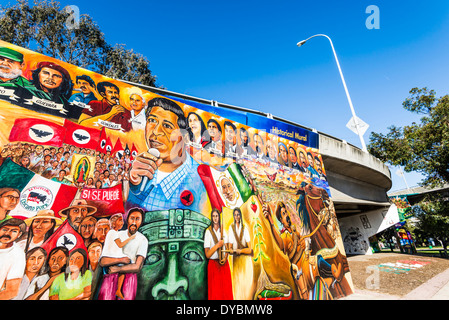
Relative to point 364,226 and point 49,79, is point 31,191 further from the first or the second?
point 364,226

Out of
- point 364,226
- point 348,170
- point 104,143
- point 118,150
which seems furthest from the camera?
point 364,226

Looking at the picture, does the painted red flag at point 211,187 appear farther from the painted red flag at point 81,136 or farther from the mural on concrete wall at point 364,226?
the mural on concrete wall at point 364,226

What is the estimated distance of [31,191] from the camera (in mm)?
3850

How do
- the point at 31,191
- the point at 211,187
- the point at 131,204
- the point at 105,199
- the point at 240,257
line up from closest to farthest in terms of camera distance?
the point at 31,191
the point at 105,199
the point at 131,204
the point at 240,257
the point at 211,187

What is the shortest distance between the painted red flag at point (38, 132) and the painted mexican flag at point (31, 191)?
1.63 feet

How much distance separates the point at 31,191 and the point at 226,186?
4392mm

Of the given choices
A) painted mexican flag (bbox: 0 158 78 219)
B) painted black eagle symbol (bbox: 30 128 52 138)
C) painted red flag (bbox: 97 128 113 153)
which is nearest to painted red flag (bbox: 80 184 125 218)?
painted mexican flag (bbox: 0 158 78 219)

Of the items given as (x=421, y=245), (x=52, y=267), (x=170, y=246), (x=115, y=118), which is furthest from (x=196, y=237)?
(x=421, y=245)

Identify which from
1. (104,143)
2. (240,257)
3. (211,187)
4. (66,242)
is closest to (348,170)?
(240,257)

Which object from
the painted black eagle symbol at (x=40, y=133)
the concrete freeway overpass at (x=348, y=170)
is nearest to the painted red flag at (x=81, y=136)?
the painted black eagle symbol at (x=40, y=133)

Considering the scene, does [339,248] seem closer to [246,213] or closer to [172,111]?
[246,213]

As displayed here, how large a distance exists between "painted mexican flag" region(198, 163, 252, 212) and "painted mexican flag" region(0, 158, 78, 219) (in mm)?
3174

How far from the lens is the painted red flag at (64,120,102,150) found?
4.53m
